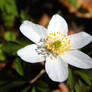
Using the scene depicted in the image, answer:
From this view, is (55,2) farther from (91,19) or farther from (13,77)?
(13,77)

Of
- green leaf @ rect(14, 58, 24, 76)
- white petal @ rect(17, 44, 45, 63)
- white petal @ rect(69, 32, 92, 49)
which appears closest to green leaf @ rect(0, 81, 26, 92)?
green leaf @ rect(14, 58, 24, 76)

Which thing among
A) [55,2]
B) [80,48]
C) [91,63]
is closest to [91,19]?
[55,2]

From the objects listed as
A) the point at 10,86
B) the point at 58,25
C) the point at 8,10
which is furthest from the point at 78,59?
the point at 8,10

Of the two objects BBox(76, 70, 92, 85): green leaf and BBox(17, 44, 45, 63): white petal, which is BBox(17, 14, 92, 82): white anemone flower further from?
BBox(76, 70, 92, 85): green leaf

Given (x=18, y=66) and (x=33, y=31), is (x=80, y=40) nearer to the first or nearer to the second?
(x=33, y=31)

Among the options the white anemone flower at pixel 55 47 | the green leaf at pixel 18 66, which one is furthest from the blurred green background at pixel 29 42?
the white anemone flower at pixel 55 47

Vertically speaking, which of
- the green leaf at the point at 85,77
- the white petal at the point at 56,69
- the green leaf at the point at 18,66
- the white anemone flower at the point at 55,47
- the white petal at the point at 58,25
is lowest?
the green leaf at the point at 85,77

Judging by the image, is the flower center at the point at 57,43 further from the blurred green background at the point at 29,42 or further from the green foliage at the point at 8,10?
the green foliage at the point at 8,10
